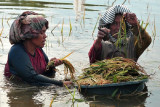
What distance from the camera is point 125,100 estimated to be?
4.38 m

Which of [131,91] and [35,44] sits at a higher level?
[35,44]

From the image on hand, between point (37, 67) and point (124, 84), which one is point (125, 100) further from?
point (37, 67)

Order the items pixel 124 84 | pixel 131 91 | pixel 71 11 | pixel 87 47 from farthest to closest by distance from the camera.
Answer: pixel 71 11 → pixel 87 47 → pixel 131 91 → pixel 124 84

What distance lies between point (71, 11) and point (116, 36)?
6263 mm

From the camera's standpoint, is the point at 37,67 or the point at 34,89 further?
the point at 37,67

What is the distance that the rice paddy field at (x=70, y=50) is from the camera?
4.35 m

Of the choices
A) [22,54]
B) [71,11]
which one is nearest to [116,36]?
[22,54]

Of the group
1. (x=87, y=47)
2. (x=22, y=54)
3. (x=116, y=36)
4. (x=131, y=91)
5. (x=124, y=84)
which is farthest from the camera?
(x=87, y=47)

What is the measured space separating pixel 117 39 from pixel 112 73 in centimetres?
83

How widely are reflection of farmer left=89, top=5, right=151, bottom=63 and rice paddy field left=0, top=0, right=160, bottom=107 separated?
595mm

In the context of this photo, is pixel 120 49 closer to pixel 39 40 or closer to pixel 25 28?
pixel 39 40

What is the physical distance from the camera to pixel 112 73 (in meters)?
4.43

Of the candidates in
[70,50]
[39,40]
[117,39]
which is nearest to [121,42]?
[117,39]

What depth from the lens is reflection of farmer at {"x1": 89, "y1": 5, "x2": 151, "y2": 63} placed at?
4965 millimetres
